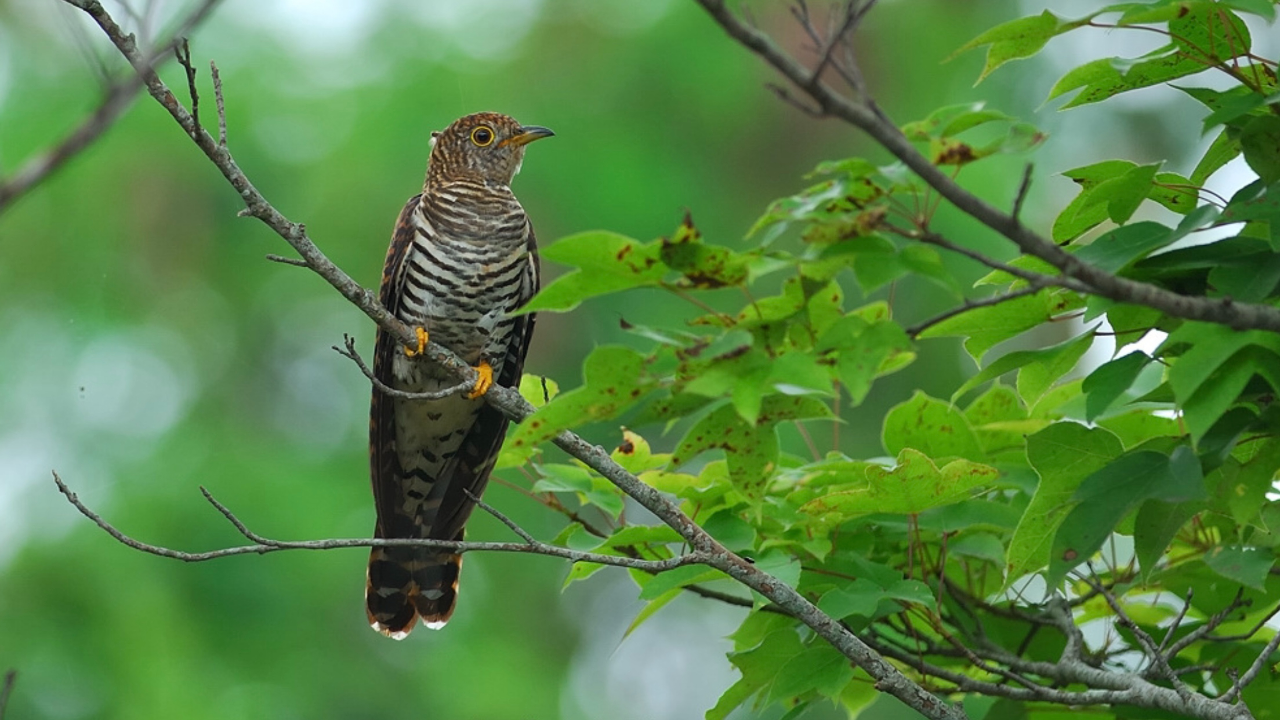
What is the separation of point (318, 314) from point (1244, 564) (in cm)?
667

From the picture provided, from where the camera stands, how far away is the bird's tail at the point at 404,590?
373 centimetres

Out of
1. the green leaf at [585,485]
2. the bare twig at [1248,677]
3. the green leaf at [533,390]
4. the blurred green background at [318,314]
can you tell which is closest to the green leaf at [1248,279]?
the bare twig at [1248,677]

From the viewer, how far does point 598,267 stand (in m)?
1.38

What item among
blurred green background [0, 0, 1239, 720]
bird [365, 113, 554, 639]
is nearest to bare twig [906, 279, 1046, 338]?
bird [365, 113, 554, 639]

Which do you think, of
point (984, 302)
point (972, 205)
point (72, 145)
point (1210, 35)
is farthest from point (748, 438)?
point (72, 145)

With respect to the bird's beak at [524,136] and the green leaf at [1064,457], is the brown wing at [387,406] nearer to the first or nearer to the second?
the bird's beak at [524,136]

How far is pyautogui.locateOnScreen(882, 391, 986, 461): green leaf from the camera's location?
7.36 feet

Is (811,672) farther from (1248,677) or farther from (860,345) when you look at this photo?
(860,345)

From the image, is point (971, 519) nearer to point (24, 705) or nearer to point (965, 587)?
point (965, 587)

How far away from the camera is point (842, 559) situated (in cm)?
214

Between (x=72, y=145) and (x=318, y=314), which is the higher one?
(x=318, y=314)

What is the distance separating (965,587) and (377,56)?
6392 mm

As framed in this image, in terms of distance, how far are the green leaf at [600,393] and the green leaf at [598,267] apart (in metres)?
0.07

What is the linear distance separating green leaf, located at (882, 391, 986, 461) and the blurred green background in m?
3.73
